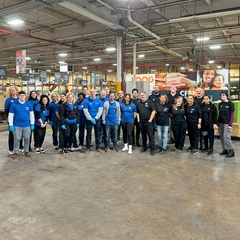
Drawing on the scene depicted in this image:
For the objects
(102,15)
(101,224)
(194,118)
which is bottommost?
(101,224)

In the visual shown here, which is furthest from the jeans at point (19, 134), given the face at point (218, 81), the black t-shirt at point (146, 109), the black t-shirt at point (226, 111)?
the face at point (218, 81)

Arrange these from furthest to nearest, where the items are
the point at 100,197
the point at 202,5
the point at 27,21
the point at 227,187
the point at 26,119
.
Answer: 1. the point at 27,21
2. the point at 202,5
3. the point at 26,119
4. the point at 227,187
5. the point at 100,197

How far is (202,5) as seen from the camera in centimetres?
746

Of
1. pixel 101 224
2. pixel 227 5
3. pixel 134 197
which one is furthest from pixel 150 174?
pixel 227 5

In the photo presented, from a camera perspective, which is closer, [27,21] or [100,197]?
[100,197]

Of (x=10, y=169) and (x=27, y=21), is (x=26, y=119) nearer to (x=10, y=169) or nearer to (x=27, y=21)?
(x=10, y=169)

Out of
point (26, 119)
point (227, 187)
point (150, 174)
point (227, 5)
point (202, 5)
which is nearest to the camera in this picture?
point (227, 187)

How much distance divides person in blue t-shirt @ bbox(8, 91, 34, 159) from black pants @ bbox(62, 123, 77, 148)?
754 millimetres

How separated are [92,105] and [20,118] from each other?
1615mm

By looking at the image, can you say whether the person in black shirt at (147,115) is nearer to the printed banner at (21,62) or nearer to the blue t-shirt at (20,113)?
the blue t-shirt at (20,113)

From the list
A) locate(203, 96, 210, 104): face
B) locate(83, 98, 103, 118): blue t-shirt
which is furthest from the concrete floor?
locate(203, 96, 210, 104): face

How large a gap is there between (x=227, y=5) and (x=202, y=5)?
2.55ft

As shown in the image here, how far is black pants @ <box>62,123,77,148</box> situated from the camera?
5.47 m

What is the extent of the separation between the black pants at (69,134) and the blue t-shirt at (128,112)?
1.20 meters
